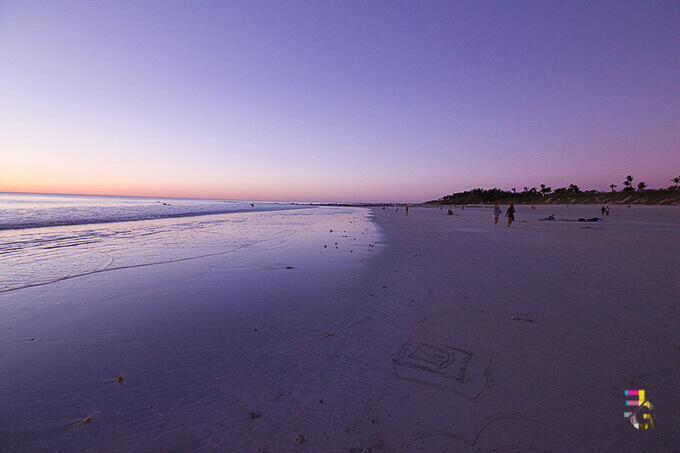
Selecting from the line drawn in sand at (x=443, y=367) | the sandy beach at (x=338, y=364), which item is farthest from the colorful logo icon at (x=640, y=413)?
the line drawn in sand at (x=443, y=367)

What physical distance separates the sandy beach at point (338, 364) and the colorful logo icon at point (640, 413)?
7cm

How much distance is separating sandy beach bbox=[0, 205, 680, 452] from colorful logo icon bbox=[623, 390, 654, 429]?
0.07 meters

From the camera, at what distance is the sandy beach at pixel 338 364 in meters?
2.72

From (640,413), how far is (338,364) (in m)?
3.37

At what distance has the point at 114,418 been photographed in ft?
9.59

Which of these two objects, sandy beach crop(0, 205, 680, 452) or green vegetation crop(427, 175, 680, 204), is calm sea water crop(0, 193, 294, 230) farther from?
green vegetation crop(427, 175, 680, 204)

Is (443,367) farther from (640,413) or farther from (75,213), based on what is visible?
(75,213)

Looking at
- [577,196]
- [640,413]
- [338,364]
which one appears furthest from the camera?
[577,196]

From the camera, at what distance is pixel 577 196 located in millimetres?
93312

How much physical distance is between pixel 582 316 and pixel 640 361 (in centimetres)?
170

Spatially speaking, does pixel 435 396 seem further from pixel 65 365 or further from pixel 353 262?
pixel 353 262

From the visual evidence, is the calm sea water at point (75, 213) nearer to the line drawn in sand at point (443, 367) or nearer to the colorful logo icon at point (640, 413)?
the line drawn in sand at point (443, 367)

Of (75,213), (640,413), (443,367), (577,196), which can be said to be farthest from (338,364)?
(577,196)

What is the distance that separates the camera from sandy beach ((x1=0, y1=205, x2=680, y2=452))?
8.92 feet
